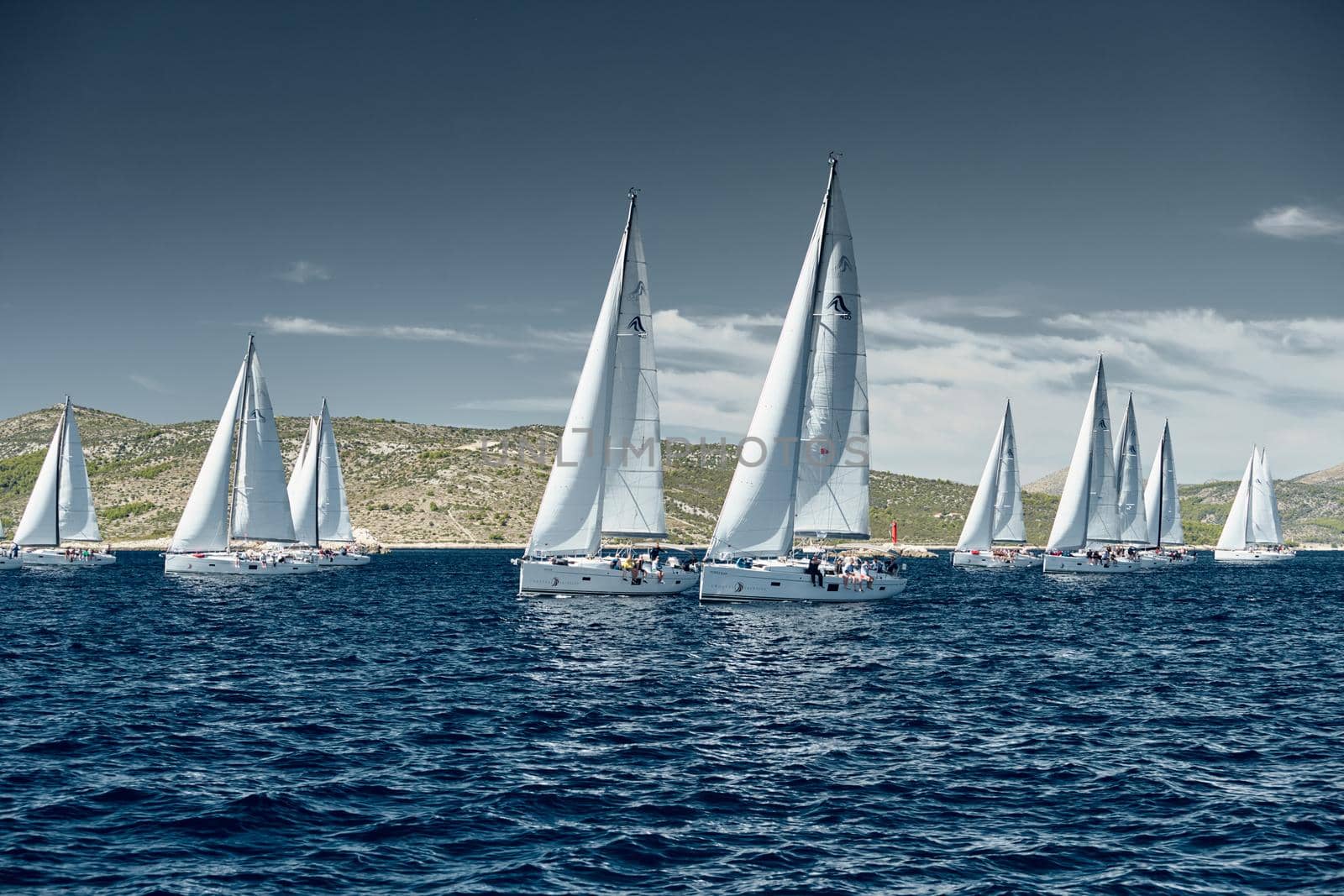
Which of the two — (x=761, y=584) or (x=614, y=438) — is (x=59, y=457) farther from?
(x=761, y=584)

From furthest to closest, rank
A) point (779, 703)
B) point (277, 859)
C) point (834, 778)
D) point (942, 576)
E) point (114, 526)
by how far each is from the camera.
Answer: point (114, 526), point (942, 576), point (779, 703), point (834, 778), point (277, 859)

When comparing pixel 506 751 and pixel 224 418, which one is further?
pixel 224 418

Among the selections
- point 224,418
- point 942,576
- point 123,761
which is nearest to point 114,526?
point 224,418

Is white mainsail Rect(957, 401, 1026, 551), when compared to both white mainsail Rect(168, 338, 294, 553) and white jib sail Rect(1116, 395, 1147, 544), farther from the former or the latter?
white mainsail Rect(168, 338, 294, 553)

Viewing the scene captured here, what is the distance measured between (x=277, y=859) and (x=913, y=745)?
14.6 metres

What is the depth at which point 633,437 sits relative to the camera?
56.3m

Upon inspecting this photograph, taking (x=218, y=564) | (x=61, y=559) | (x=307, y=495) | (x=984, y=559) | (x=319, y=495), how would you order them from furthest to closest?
(x=984, y=559) < (x=61, y=559) < (x=319, y=495) < (x=307, y=495) < (x=218, y=564)

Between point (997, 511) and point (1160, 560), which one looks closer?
point (997, 511)

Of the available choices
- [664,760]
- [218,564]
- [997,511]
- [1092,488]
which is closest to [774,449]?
[664,760]

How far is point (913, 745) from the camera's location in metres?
24.4

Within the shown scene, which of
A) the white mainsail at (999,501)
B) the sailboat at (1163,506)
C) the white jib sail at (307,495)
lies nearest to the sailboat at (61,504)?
the white jib sail at (307,495)

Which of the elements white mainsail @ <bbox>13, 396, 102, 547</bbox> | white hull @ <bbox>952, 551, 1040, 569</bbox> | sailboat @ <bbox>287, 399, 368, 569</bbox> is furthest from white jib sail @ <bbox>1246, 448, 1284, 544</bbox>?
white mainsail @ <bbox>13, 396, 102, 547</bbox>

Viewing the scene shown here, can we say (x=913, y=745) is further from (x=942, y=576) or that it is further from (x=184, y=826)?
(x=942, y=576)

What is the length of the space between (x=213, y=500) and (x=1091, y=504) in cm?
7811
